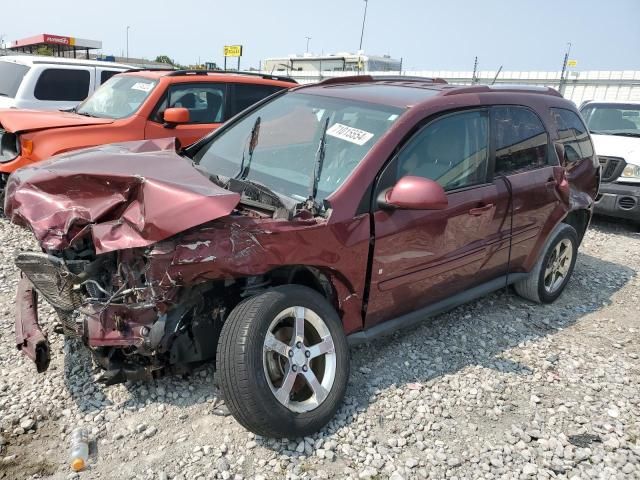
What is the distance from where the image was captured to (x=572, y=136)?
468cm

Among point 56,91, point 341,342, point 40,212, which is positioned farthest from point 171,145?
point 56,91

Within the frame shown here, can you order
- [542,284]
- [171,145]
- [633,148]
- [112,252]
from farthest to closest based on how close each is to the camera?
[633,148]
[542,284]
[171,145]
[112,252]

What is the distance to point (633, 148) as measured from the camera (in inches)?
298

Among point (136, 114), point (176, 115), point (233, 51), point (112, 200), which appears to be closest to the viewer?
point (112, 200)

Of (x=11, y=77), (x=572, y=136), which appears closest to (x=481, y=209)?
(x=572, y=136)

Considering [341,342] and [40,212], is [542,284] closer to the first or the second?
[341,342]

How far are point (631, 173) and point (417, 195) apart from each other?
5.93 metres

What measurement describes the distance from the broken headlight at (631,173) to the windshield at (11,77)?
347 inches

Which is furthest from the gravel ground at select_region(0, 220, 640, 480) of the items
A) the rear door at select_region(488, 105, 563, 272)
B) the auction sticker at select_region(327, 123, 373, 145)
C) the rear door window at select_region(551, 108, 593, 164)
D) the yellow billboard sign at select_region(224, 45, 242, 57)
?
the yellow billboard sign at select_region(224, 45, 242, 57)

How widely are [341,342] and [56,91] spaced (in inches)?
280

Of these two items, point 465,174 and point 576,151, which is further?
point 576,151

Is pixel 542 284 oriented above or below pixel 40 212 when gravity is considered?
below

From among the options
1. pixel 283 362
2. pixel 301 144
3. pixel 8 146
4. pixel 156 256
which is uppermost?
pixel 301 144

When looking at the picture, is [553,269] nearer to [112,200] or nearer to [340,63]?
[112,200]
